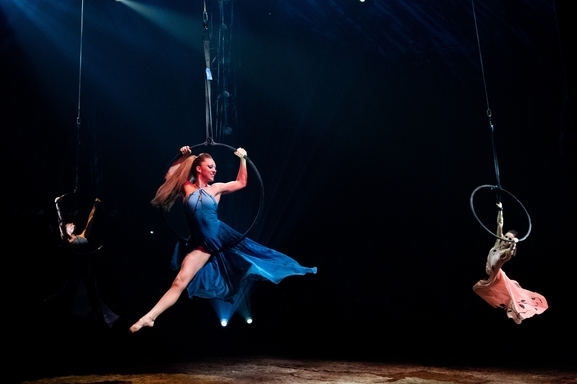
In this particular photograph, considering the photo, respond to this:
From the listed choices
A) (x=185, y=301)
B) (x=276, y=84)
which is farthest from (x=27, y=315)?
(x=276, y=84)

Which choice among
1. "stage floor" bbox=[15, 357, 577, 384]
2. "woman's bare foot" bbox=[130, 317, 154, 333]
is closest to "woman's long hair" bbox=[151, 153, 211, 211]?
"woman's bare foot" bbox=[130, 317, 154, 333]

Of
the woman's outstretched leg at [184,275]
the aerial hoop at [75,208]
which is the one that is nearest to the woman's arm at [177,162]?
the woman's outstretched leg at [184,275]

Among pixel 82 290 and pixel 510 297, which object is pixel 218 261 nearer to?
pixel 82 290

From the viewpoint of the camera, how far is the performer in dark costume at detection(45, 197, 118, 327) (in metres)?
5.91

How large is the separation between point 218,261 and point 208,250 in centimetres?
17

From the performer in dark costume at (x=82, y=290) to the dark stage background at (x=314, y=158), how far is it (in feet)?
1.75

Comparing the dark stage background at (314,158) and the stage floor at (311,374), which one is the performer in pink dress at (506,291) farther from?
the dark stage background at (314,158)

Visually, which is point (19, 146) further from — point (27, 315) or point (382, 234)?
point (382, 234)

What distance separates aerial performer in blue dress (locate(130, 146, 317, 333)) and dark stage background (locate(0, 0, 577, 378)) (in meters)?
2.27

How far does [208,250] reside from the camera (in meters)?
4.39

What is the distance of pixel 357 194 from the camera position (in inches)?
324

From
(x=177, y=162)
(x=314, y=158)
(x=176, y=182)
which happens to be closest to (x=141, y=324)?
(x=176, y=182)

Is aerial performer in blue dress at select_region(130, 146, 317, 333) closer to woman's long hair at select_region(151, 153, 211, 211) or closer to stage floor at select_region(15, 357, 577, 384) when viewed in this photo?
woman's long hair at select_region(151, 153, 211, 211)

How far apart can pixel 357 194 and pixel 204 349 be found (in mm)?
3284
